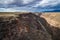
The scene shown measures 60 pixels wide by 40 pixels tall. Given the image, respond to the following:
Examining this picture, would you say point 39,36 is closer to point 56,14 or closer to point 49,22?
point 49,22

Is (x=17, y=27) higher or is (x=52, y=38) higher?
(x=17, y=27)

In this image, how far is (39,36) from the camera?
1.52 m

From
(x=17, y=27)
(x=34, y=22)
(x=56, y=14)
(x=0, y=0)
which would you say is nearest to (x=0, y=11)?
(x=0, y=0)

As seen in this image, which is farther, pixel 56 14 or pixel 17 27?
pixel 56 14

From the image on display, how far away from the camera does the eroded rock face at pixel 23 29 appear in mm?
1475

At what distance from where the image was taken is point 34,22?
5.22ft

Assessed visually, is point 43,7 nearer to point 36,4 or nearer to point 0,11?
point 36,4

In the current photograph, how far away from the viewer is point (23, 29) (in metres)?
1.50

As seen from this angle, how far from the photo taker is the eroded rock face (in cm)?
147

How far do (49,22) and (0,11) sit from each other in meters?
0.56

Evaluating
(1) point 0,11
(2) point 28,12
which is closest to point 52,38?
(2) point 28,12

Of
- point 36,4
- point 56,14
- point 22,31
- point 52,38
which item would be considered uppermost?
point 36,4

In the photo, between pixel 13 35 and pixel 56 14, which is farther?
pixel 56 14

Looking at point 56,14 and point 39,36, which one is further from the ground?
point 56,14
